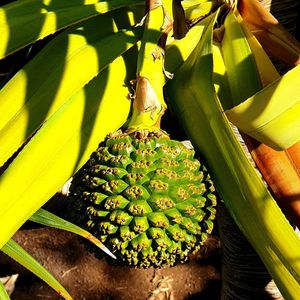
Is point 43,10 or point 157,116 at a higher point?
point 43,10

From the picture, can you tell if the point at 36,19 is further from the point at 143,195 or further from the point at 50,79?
the point at 143,195

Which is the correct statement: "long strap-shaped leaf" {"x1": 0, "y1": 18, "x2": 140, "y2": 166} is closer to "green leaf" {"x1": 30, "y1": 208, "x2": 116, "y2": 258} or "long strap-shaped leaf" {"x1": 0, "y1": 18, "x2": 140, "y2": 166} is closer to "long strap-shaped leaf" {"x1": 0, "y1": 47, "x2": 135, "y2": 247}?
"long strap-shaped leaf" {"x1": 0, "y1": 47, "x2": 135, "y2": 247}

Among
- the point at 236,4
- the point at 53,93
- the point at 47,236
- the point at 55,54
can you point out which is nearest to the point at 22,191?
the point at 53,93

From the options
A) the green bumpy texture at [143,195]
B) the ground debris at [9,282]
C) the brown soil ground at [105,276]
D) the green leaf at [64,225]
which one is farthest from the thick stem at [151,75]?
the ground debris at [9,282]

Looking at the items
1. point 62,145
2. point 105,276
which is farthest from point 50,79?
point 105,276

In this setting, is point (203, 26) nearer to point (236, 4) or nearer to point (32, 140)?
point (236, 4)

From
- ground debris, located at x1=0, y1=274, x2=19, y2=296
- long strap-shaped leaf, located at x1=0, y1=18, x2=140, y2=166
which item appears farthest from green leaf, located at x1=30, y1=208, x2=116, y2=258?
ground debris, located at x1=0, y1=274, x2=19, y2=296

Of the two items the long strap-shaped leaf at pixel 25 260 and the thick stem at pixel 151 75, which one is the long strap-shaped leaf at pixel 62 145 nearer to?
the thick stem at pixel 151 75
